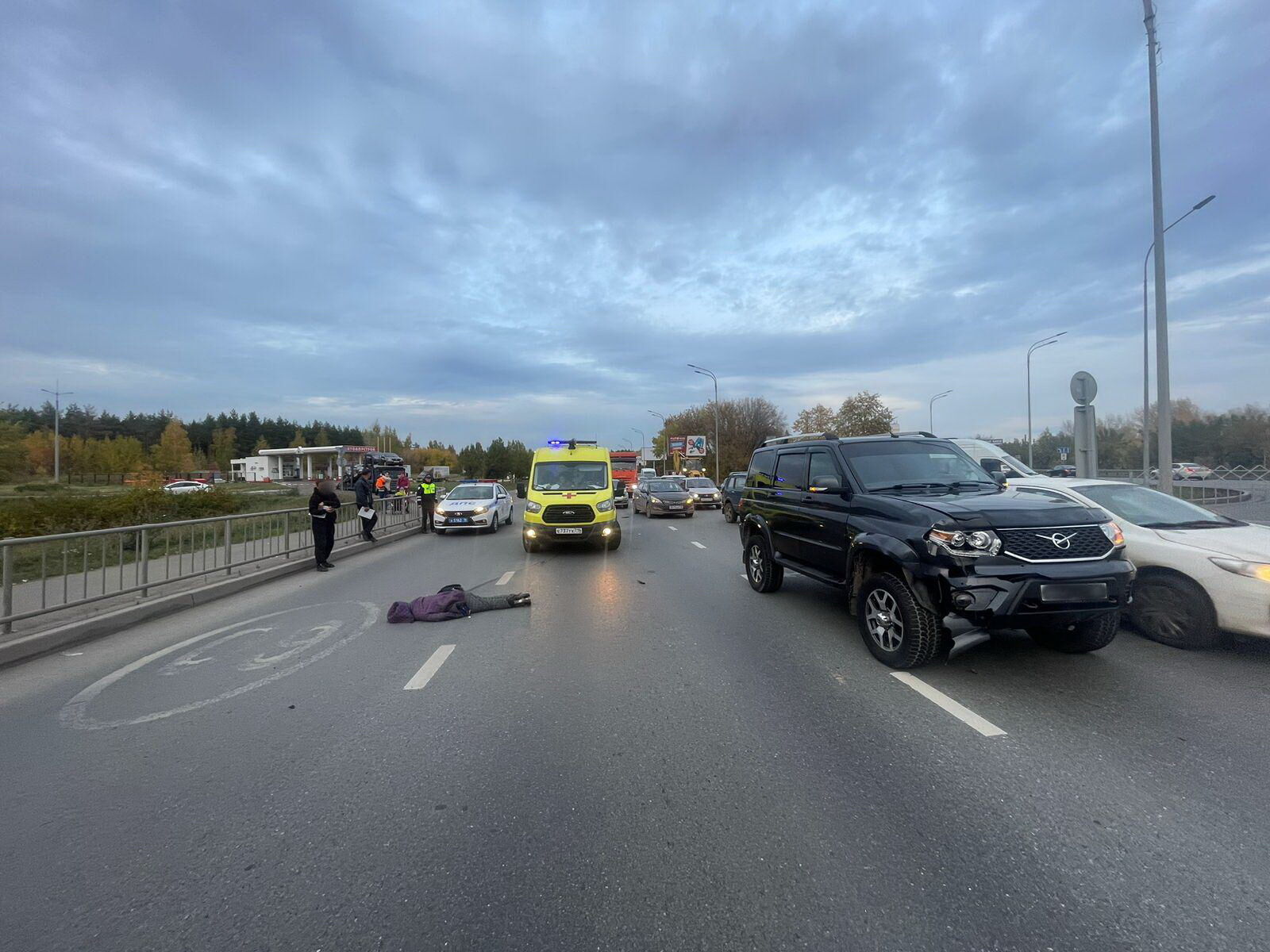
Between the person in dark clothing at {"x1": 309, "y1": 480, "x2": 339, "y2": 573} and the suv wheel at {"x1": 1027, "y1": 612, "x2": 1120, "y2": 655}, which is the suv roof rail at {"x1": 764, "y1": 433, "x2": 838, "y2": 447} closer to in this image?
the suv wheel at {"x1": 1027, "y1": 612, "x2": 1120, "y2": 655}

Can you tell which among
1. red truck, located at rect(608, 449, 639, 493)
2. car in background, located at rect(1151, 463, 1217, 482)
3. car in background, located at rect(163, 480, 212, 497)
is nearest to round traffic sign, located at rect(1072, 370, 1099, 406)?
red truck, located at rect(608, 449, 639, 493)

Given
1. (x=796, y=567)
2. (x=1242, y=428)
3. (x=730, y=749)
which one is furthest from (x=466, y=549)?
(x=1242, y=428)

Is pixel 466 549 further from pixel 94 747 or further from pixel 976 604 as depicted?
pixel 976 604

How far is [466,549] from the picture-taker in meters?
15.0

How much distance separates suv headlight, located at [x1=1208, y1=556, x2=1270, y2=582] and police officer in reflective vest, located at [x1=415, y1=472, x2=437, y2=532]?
19020 mm

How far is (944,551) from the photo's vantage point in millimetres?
4734

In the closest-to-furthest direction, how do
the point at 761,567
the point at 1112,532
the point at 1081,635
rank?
the point at 1112,532
the point at 1081,635
the point at 761,567

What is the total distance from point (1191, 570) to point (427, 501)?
19310mm

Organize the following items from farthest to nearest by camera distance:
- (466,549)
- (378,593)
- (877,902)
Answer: (466,549)
(378,593)
(877,902)

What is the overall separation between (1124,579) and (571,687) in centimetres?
432

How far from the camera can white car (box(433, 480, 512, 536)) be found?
18.8 meters

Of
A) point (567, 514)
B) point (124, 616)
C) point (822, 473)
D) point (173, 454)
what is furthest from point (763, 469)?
point (173, 454)

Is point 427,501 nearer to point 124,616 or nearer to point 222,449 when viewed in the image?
point 124,616

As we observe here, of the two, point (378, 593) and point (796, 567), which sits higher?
point (796, 567)
